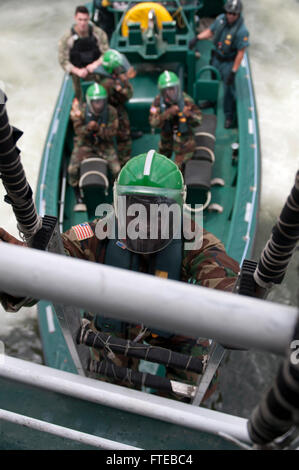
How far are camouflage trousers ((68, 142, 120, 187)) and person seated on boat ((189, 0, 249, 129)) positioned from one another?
5.63 feet

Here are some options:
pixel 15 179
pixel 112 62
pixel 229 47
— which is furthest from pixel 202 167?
pixel 15 179

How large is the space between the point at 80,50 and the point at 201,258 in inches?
172

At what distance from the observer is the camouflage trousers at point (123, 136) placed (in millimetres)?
5184

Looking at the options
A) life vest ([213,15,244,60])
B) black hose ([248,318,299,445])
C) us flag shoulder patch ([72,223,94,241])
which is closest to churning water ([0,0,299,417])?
life vest ([213,15,244,60])

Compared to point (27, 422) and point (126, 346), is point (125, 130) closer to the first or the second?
point (126, 346)

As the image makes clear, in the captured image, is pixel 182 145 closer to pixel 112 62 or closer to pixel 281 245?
pixel 112 62

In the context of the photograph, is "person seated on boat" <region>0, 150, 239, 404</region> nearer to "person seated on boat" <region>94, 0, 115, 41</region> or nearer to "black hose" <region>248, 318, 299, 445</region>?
"black hose" <region>248, 318, 299, 445</region>

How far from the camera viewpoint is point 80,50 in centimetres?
559

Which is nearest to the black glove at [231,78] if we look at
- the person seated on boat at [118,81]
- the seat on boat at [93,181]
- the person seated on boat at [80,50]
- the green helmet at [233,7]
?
the green helmet at [233,7]

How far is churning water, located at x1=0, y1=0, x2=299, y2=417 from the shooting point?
4.98 metres

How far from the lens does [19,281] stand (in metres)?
0.68

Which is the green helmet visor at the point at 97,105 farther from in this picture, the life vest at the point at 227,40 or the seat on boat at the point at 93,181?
the life vest at the point at 227,40

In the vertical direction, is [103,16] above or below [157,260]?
above

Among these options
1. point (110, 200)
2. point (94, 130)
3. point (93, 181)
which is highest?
point (94, 130)
